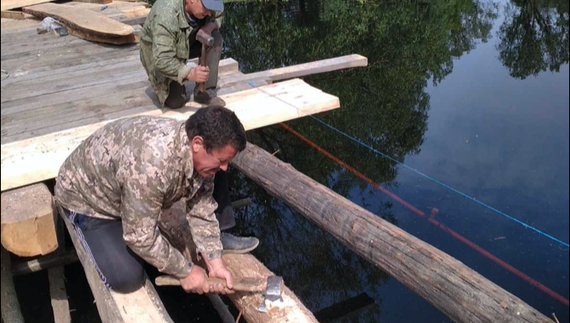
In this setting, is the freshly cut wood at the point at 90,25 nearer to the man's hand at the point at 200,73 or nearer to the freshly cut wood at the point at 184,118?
the freshly cut wood at the point at 184,118

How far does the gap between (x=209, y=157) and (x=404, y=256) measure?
1.23m

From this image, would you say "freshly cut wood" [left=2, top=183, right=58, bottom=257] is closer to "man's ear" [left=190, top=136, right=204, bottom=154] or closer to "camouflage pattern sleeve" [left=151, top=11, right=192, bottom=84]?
→ "man's ear" [left=190, top=136, right=204, bottom=154]

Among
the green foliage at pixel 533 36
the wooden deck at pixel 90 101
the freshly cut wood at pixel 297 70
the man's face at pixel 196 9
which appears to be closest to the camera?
the wooden deck at pixel 90 101

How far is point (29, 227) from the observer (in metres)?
→ 3.05

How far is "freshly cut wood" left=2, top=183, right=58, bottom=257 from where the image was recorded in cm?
302

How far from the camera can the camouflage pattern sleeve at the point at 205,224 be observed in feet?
9.98

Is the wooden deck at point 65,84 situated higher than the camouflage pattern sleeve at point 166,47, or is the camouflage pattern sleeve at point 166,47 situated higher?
the camouflage pattern sleeve at point 166,47

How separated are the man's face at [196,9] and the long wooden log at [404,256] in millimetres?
1154

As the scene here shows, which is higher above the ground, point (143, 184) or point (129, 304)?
point (143, 184)

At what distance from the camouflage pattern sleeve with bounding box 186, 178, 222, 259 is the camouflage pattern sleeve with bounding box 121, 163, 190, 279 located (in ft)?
0.58

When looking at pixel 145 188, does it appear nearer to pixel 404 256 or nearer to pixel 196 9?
pixel 404 256

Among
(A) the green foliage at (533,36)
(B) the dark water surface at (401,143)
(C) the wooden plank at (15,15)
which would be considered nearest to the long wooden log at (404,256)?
(B) the dark water surface at (401,143)

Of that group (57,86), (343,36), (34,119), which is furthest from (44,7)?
(343,36)

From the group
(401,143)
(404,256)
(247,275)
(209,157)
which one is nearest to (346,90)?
(401,143)
